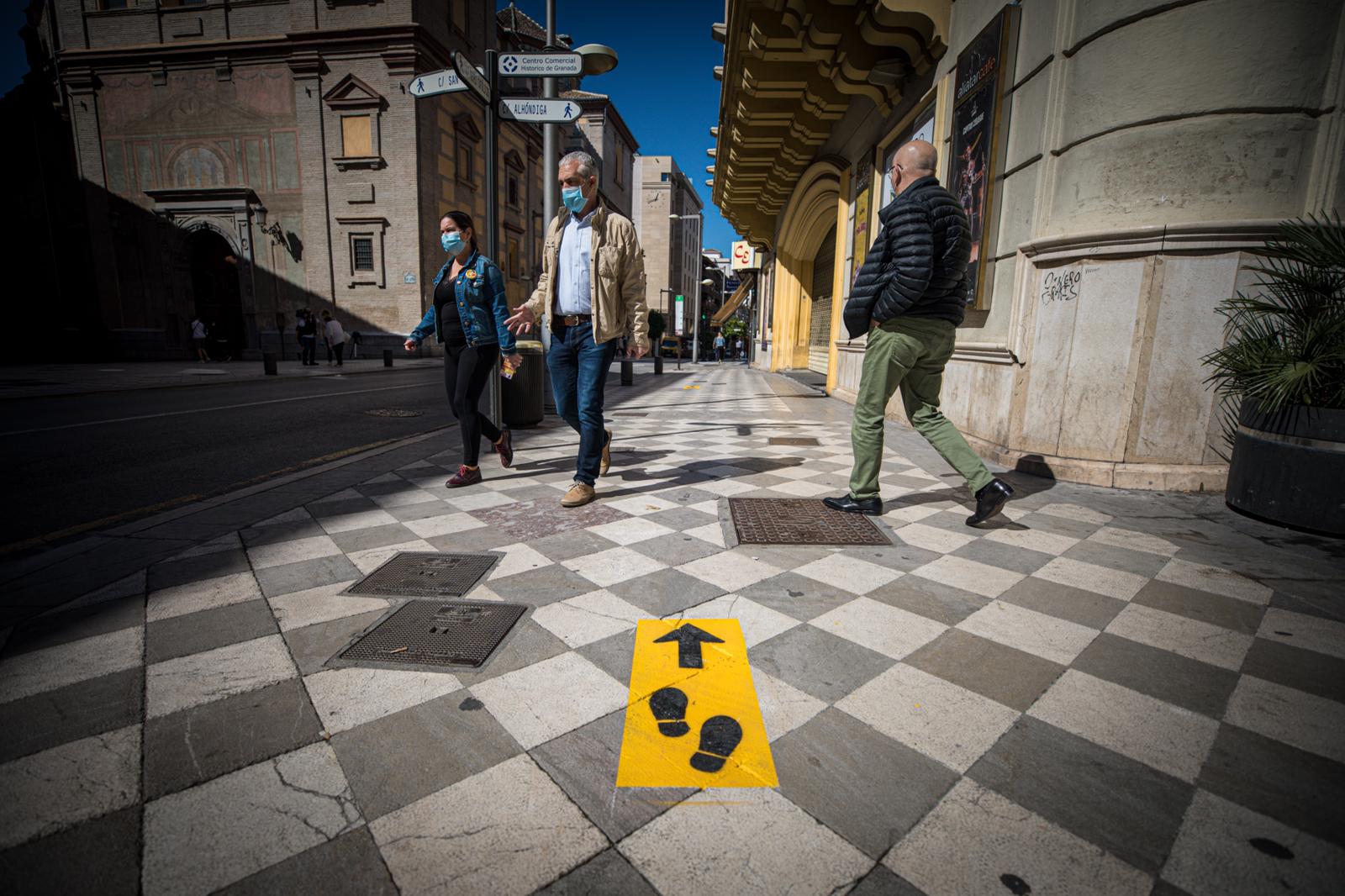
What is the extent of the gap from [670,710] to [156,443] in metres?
6.93

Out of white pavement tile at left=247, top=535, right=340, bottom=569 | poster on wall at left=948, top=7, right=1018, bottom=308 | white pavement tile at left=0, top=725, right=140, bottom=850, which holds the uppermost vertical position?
poster on wall at left=948, top=7, right=1018, bottom=308

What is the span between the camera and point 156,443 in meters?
6.14

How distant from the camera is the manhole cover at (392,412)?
28.6 feet

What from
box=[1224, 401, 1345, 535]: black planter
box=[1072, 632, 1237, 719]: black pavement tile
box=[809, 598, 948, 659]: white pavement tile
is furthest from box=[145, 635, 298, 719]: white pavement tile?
box=[1224, 401, 1345, 535]: black planter

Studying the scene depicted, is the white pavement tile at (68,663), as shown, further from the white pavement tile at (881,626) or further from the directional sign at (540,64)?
the directional sign at (540,64)

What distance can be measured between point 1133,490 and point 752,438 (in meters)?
3.49

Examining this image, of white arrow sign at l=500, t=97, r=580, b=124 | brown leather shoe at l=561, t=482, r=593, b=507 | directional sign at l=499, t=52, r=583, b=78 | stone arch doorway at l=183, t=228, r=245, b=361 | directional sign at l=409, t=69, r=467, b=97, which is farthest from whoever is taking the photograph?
stone arch doorway at l=183, t=228, r=245, b=361

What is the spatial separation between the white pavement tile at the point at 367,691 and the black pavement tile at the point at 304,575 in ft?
2.75

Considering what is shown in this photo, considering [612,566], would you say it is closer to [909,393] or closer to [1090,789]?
[1090,789]

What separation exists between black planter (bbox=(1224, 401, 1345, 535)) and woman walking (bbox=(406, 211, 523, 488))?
4.81m

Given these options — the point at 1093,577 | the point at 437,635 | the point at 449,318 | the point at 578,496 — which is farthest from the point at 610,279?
the point at 1093,577

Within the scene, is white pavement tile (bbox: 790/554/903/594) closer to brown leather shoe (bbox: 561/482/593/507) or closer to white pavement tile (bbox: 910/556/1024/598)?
white pavement tile (bbox: 910/556/1024/598)

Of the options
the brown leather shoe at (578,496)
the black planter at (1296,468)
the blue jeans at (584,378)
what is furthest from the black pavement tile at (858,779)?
the black planter at (1296,468)

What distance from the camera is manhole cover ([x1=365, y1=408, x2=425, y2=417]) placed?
343 inches
